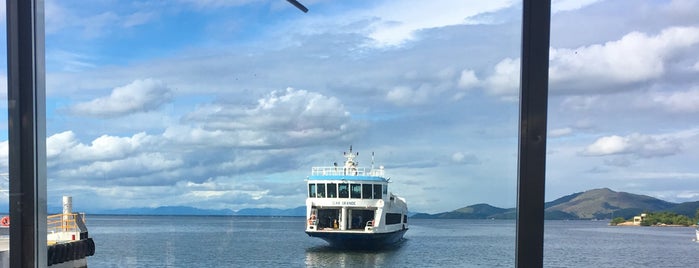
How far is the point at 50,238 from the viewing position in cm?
133

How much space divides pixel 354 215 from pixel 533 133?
919 centimetres

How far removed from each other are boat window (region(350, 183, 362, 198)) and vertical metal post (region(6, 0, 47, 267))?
818 cm

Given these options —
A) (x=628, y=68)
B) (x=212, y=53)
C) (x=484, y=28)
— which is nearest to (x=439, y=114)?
(x=484, y=28)

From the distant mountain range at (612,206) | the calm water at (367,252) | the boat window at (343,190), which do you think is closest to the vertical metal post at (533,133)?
the calm water at (367,252)

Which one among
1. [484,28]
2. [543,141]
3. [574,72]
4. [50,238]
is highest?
[484,28]

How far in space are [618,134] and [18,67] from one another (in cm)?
136

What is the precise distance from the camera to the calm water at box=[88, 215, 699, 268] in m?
1.41

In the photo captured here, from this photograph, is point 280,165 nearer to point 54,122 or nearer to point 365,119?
point 365,119

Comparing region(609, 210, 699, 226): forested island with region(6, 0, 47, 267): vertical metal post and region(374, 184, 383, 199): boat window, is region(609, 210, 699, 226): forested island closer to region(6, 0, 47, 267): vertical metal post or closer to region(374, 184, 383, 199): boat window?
region(6, 0, 47, 267): vertical metal post

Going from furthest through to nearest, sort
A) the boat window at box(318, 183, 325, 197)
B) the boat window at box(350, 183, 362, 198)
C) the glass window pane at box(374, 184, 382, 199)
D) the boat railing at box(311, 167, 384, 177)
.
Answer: the boat window at box(350, 183, 362, 198) → the glass window pane at box(374, 184, 382, 199) → the boat window at box(318, 183, 325, 197) → the boat railing at box(311, 167, 384, 177)

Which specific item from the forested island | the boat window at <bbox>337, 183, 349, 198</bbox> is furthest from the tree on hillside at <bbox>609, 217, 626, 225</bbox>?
the boat window at <bbox>337, 183, 349, 198</bbox>

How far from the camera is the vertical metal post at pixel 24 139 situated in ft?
4.08

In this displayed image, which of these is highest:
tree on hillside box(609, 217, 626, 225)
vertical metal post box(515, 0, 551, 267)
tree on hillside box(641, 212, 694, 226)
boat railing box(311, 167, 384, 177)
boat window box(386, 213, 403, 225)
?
vertical metal post box(515, 0, 551, 267)

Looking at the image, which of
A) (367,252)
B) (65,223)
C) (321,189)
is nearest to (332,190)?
(321,189)
